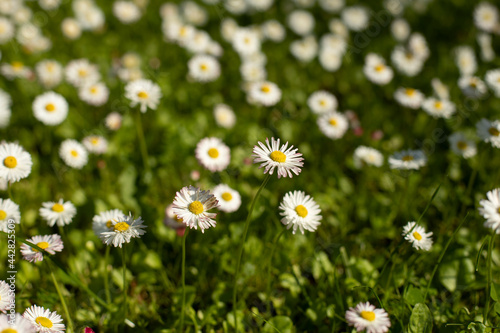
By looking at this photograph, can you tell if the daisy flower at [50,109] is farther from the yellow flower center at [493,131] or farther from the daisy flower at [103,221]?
the yellow flower center at [493,131]

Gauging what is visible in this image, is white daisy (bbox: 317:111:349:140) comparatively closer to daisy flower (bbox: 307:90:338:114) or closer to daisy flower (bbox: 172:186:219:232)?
daisy flower (bbox: 307:90:338:114)

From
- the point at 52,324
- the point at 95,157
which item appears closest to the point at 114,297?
the point at 52,324

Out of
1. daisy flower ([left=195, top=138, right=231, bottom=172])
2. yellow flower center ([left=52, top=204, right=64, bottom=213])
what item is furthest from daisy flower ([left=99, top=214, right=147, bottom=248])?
daisy flower ([left=195, top=138, right=231, bottom=172])

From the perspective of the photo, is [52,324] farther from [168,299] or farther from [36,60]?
[36,60]

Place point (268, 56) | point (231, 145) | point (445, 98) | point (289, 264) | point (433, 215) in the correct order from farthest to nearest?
1. point (268, 56)
2. point (445, 98)
3. point (231, 145)
4. point (433, 215)
5. point (289, 264)

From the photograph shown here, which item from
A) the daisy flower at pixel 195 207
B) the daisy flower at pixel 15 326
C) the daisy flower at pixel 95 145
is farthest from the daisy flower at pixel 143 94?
the daisy flower at pixel 15 326
